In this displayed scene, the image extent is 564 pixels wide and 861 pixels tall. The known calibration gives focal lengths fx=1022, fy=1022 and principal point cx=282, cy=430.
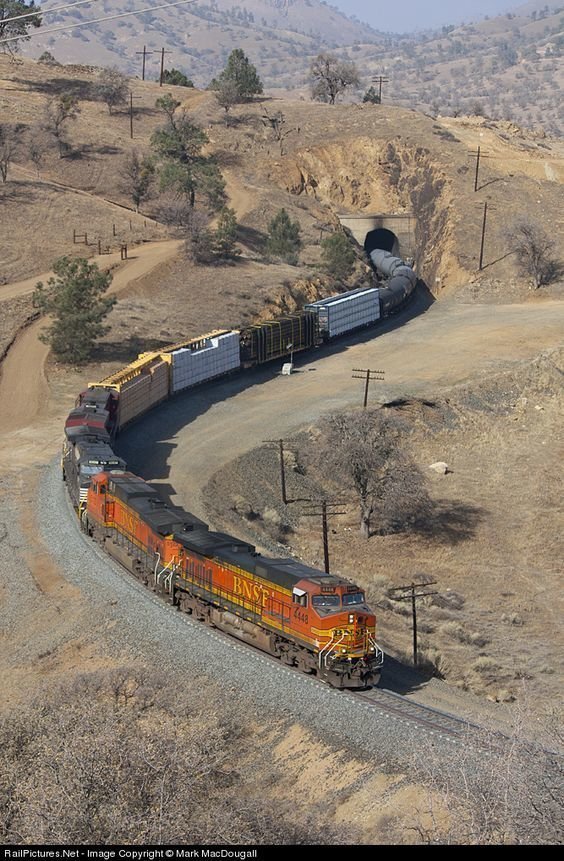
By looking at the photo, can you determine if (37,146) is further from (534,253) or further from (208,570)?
(208,570)

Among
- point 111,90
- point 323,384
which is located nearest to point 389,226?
point 111,90

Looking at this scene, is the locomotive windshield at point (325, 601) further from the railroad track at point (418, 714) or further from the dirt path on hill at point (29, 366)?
the dirt path on hill at point (29, 366)

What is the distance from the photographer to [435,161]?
117 metres

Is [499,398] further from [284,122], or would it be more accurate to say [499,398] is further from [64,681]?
[284,122]

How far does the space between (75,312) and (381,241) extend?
63094 millimetres

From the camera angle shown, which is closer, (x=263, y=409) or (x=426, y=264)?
(x=263, y=409)

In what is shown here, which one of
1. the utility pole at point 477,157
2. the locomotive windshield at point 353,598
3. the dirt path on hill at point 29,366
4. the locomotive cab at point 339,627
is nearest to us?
the locomotive cab at point 339,627

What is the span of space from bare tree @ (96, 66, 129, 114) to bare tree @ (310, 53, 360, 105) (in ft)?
105

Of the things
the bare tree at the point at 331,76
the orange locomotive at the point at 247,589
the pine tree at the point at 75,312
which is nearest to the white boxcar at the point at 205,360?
the pine tree at the point at 75,312

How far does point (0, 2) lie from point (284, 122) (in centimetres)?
3890

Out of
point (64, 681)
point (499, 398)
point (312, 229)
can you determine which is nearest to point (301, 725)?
point (64, 681)

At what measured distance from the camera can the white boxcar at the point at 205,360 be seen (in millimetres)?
61750

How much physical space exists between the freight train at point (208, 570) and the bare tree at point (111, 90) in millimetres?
82389

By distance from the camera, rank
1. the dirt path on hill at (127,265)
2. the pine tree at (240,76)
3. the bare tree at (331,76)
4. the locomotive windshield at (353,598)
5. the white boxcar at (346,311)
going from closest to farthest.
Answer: the locomotive windshield at (353,598) < the white boxcar at (346,311) < the dirt path on hill at (127,265) < the pine tree at (240,76) < the bare tree at (331,76)
